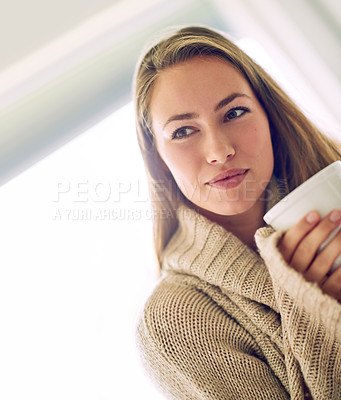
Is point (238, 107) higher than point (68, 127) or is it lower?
lower

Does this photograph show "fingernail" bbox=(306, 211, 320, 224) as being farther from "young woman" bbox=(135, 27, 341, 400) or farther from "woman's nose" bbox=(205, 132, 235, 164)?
"woman's nose" bbox=(205, 132, 235, 164)

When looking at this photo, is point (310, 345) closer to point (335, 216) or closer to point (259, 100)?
point (335, 216)

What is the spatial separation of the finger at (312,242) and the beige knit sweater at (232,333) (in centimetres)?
3

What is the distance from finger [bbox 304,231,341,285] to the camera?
40 centimetres

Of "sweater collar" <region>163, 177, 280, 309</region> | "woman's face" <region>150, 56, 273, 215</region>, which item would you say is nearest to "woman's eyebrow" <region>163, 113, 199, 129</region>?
"woman's face" <region>150, 56, 273, 215</region>

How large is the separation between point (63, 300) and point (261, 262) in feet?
1.36

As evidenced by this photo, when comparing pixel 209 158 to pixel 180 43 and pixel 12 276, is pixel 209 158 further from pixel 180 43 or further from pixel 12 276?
pixel 12 276

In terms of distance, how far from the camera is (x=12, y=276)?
0.72 metres

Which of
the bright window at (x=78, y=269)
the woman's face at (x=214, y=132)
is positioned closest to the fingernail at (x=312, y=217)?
the woman's face at (x=214, y=132)

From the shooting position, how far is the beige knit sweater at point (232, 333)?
1.57 feet

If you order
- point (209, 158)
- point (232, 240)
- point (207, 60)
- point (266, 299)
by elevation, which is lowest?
point (266, 299)

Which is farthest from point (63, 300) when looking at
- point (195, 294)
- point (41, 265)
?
point (195, 294)

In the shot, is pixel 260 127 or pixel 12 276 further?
pixel 12 276

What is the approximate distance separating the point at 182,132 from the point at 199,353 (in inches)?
13.4
